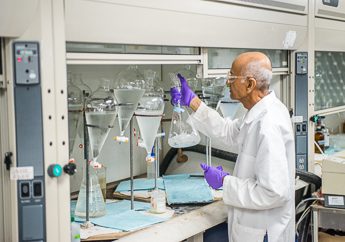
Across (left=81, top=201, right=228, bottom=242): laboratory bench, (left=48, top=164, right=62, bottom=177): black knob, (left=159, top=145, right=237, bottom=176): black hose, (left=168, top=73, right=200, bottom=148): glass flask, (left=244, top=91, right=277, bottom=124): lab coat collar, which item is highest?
(left=244, top=91, right=277, bottom=124): lab coat collar

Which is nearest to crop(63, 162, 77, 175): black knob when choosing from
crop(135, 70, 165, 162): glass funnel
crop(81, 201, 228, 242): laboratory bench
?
crop(81, 201, 228, 242): laboratory bench

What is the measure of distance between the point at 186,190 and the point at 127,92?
814 mm

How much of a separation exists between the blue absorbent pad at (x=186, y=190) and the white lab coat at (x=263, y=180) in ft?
0.98

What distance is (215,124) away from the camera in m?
2.11

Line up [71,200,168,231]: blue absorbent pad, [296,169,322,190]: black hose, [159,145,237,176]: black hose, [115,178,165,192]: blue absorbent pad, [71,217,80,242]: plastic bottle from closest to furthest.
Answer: [71,217,80,242]: plastic bottle, [71,200,168,231]: blue absorbent pad, [115,178,165,192]: blue absorbent pad, [296,169,322,190]: black hose, [159,145,237,176]: black hose

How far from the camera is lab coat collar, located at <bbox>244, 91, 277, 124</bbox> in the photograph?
5.88 ft

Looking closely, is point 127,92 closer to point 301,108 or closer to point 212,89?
point 212,89

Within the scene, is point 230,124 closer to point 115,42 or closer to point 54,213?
point 115,42

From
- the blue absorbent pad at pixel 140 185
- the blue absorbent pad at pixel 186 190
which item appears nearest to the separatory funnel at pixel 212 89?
the blue absorbent pad at pixel 186 190

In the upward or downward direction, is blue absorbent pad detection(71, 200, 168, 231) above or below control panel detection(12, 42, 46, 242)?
below

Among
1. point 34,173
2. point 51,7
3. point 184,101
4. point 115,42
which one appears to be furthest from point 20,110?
point 184,101

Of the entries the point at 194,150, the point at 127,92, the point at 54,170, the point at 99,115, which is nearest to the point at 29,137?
the point at 54,170

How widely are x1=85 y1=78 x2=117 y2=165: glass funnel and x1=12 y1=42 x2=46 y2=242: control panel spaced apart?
0.38 metres

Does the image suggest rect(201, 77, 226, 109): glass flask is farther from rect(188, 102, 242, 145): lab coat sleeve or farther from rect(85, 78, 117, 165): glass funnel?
rect(85, 78, 117, 165): glass funnel
